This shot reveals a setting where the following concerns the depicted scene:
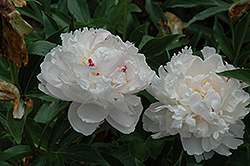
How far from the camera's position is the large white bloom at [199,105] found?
699 mm

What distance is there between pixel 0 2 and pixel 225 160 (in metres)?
0.70

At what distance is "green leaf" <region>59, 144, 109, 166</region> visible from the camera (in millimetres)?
833

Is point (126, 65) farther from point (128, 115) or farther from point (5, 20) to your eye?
point (5, 20)

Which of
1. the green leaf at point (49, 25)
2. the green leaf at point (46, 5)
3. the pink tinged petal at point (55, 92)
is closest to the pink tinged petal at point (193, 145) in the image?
the pink tinged petal at point (55, 92)

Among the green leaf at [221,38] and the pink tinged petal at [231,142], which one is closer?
the pink tinged petal at [231,142]

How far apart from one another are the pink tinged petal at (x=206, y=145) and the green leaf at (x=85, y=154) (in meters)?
0.26

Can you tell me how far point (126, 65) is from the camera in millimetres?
687

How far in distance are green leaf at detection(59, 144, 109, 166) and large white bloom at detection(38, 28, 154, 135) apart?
186 mm

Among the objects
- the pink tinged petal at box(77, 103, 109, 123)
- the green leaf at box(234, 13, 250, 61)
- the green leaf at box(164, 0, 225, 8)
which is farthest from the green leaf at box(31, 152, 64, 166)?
the green leaf at box(164, 0, 225, 8)

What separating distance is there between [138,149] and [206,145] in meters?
0.27

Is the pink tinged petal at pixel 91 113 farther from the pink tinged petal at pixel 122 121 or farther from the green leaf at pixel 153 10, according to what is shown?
A: the green leaf at pixel 153 10

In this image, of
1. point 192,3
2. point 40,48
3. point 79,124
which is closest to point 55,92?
point 79,124

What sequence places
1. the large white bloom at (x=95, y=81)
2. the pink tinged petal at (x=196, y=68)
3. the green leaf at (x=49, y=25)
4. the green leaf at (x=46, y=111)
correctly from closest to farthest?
1. the large white bloom at (x=95, y=81)
2. the pink tinged petal at (x=196, y=68)
3. the green leaf at (x=49, y=25)
4. the green leaf at (x=46, y=111)

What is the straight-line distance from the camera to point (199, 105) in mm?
687
